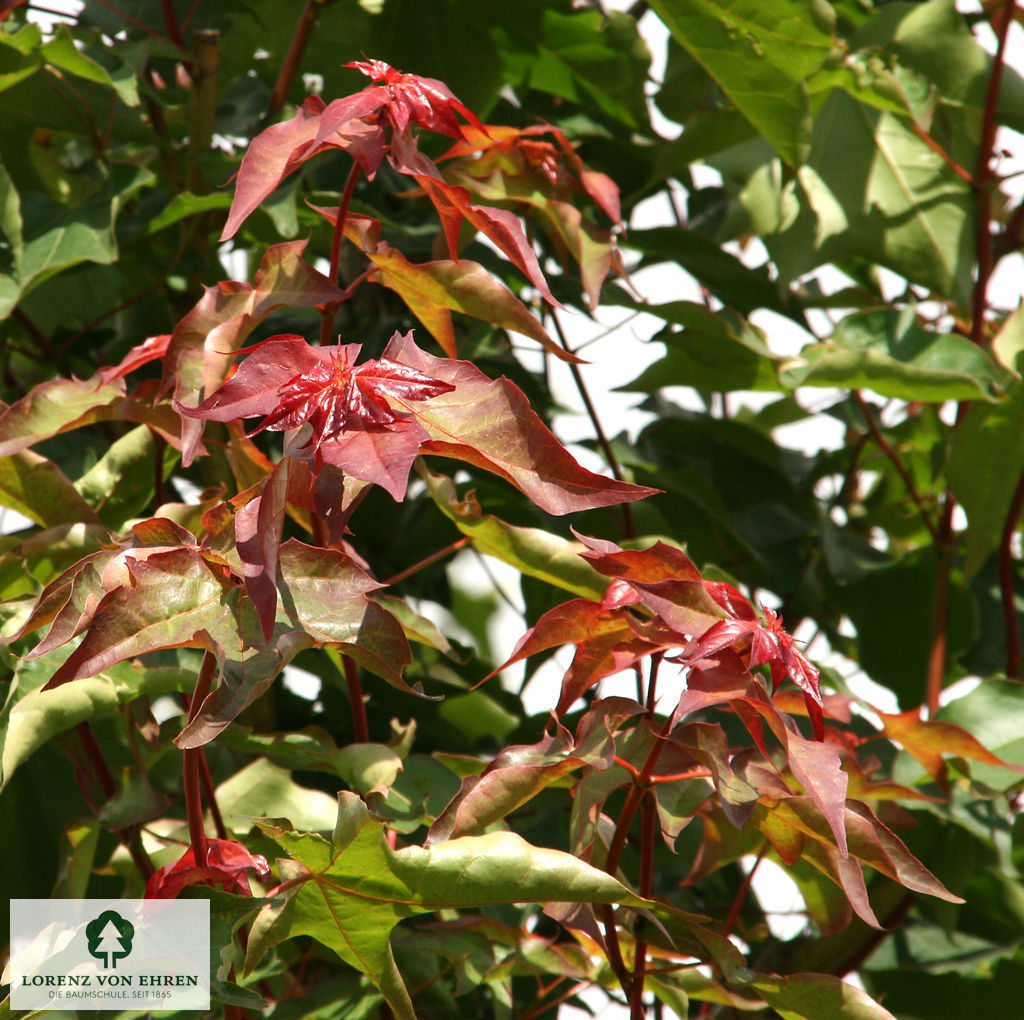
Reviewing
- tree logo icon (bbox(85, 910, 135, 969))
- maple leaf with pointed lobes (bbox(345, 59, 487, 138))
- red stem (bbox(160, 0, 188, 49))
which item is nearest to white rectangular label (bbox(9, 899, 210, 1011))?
tree logo icon (bbox(85, 910, 135, 969))

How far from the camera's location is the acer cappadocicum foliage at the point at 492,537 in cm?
41

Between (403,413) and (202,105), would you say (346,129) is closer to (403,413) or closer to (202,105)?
(403,413)

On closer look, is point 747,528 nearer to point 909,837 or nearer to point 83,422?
point 909,837

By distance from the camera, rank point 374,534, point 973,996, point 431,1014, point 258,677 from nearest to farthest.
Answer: point 258,677
point 431,1014
point 973,996
point 374,534

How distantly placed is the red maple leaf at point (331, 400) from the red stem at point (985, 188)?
602mm

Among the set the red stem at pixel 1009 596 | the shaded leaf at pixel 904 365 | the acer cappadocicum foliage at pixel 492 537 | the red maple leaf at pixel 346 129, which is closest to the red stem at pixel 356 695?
the acer cappadocicum foliage at pixel 492 537

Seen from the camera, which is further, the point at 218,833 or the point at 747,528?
the point at 747,528

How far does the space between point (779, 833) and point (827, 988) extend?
0.26 ft

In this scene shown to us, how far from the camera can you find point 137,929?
475mm

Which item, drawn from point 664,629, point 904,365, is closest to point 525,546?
point 664,629

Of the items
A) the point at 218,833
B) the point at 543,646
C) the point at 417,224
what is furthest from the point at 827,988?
the point at 417,224

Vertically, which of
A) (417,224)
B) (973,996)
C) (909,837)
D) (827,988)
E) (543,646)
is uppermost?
(417,224)

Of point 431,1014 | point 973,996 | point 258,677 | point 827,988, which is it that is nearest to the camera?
point 258,677

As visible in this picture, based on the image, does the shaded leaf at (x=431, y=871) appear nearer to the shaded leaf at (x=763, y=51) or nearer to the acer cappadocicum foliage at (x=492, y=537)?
the acer cappadocicum foliage at (x=492, y=537)
